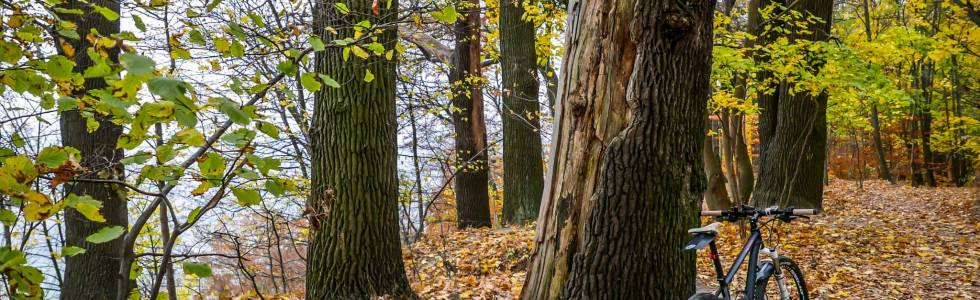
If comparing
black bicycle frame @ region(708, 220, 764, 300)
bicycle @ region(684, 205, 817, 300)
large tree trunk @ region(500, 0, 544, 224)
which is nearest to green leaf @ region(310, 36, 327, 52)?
bicycle @ region(684, 205, 817, 300)

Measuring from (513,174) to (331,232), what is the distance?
554cm

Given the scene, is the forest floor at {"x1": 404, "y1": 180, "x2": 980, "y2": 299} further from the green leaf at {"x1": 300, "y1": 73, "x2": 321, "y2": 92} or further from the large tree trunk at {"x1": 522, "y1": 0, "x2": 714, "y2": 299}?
the green leaf at {"x1": 300, "y1": 73, "x2": 321, "y2": 92}

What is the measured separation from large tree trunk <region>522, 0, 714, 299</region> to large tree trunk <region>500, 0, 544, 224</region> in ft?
22.4

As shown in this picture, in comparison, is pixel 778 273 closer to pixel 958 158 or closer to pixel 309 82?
pixel 309 82

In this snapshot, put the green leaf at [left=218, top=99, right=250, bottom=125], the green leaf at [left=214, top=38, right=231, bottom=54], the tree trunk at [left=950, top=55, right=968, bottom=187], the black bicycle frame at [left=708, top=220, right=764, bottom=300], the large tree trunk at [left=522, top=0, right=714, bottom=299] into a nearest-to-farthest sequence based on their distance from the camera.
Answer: the green leaf at [left=218, top=99, right=250, bottom=125] → the green leaf at [left=214, top=38, right=231, bottom=54] → the large tree trunk at [left=522, top=0, right=714, bottom=299] → the black bicycle frame at [left=708, top=220, right=764, bottom=300] → the tree trunk at [left=950, top=55, right=968, bottom=187]

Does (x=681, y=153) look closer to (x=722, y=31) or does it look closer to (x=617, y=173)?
(x=617, y=173)

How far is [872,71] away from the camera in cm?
853

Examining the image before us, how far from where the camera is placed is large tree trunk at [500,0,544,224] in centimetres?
1027

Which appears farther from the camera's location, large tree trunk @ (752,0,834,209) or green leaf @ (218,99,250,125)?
large tree trunk @ (752,0,834,209)

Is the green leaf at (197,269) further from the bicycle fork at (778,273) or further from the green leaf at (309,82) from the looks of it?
the bicycle fork at (778,273)

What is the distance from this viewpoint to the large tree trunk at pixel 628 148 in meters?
3.13

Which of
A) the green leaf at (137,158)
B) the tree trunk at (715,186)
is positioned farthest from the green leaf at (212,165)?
the tree trunk at (715,186)

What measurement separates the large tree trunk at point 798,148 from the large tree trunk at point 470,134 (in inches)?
192

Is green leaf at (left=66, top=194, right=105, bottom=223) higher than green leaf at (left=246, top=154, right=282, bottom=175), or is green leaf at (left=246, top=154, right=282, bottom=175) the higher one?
green leaf at (left=246, top=154, right=282, bottom=175)
